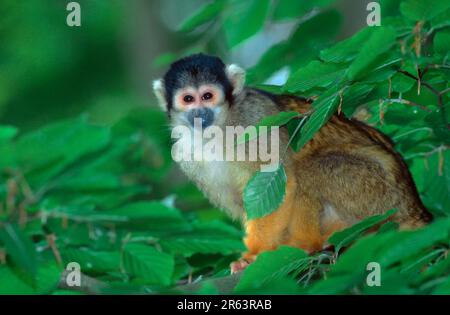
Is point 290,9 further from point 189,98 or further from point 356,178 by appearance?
point 356,178

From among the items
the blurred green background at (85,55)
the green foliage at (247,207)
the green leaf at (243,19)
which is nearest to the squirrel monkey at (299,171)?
the green foliage at (247,207)

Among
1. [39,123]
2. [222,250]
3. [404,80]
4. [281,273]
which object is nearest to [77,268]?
[222,250]

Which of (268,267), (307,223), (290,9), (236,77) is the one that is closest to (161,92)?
(236,77)

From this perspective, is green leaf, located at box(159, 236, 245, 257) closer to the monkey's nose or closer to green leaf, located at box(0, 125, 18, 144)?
green leaf, located at box(0, 125, 18, 144)

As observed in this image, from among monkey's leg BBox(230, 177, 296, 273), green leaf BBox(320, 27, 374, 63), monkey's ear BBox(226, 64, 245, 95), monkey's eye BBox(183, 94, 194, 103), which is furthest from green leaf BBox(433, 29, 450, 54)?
monkey's eye BBox(183, 94, 194, 103)

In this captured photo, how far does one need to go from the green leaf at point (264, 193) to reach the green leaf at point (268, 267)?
0.42 meters

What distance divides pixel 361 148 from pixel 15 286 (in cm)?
245

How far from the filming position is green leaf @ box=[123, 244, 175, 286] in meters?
3.38

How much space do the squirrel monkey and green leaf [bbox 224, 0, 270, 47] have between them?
328mm

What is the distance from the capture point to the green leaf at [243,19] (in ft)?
17.3

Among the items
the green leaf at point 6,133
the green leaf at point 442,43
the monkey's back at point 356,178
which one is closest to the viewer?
the green leaf at point 6,133

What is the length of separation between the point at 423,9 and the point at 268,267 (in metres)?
1.21

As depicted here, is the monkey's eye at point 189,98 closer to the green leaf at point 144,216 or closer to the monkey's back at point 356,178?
the monkey's back at point 356,178
